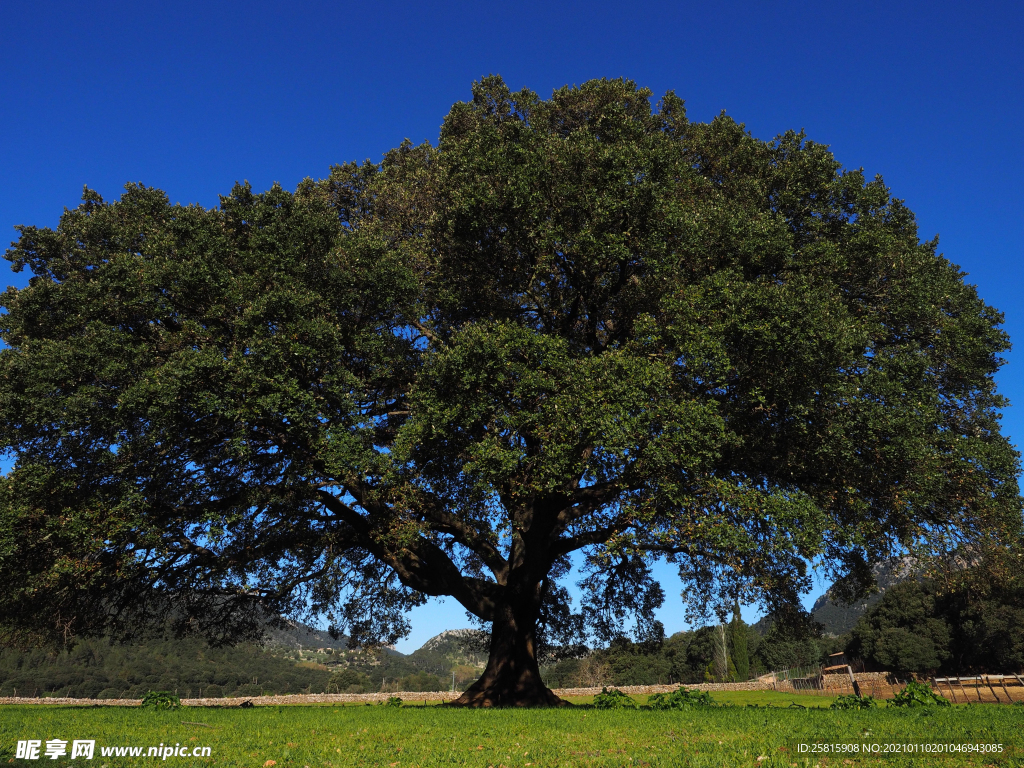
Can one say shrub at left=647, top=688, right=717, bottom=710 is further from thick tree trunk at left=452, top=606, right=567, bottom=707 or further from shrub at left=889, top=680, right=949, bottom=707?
thick tree trunk at left=452, top=606, right=567, bottom=707

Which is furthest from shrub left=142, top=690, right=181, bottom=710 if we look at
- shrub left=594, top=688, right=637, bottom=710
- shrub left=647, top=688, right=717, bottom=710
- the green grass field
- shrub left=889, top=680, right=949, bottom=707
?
shrub left=889, top=680, right=949, bottom=707

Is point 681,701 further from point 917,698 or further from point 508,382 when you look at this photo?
point 508,382

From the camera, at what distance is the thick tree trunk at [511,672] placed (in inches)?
772

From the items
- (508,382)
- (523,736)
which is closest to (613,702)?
(523,736)

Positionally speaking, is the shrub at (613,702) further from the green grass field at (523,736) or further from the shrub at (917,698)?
the shrub at (917,698)

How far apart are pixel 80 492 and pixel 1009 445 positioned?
24521 millimetres

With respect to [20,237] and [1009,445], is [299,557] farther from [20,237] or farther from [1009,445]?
[1009,445]

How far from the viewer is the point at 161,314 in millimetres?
15648

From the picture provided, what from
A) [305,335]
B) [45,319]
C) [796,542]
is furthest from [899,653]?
[45,319]

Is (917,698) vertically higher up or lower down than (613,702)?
higher up

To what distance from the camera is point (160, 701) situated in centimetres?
1523

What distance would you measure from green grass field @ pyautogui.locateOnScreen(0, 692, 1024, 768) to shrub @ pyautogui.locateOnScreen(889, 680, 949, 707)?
1.01 m

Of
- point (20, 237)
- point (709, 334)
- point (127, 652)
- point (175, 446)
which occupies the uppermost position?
point (20, 237)

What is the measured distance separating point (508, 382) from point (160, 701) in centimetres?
1185
